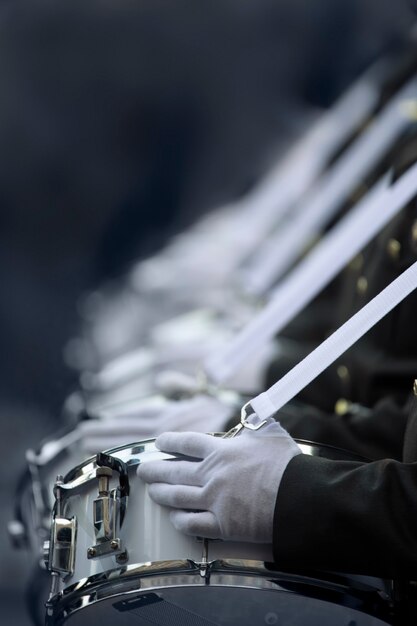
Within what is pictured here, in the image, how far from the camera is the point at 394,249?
170 centimetres

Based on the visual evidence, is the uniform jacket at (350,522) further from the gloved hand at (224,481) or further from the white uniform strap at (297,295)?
the white uniform strap at (297,295)

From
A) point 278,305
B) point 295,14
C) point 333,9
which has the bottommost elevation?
point 278,305

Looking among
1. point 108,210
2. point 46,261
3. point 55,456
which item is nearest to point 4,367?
point 46,261

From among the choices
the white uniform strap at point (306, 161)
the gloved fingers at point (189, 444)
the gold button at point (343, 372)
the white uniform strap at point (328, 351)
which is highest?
the white uniform strap at point (306, 161)

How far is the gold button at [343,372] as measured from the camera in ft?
6.35

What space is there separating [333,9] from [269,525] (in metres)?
2.62

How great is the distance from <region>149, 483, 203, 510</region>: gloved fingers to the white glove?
1.46 ft

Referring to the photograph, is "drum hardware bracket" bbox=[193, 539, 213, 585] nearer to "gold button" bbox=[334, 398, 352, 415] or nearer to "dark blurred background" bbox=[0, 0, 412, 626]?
"gold button" bbox=[334, 398, 352, 415]

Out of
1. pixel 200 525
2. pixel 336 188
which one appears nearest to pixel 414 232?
pixel 200 525

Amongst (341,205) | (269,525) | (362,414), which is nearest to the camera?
(269,525)

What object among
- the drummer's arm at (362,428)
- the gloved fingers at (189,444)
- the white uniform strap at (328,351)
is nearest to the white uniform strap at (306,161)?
the drummer's arm at (362,428)

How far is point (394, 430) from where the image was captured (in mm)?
1625

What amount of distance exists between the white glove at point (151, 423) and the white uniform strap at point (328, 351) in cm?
43

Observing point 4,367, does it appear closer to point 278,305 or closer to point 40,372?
point 40,372
